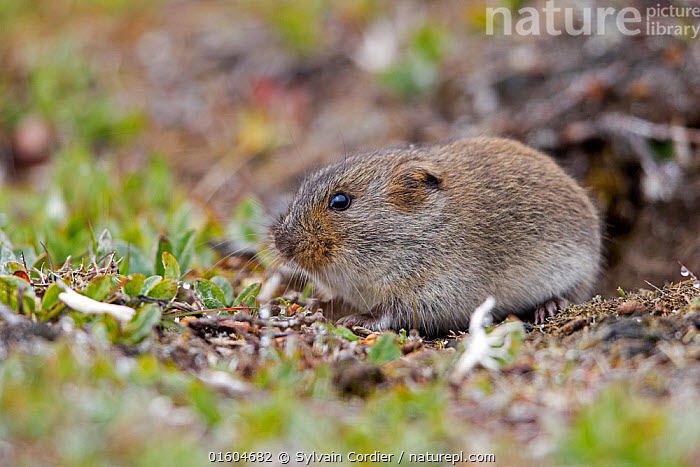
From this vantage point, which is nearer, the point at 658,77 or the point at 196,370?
the point at 196,370

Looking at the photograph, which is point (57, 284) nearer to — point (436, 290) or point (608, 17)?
point (436, 290)

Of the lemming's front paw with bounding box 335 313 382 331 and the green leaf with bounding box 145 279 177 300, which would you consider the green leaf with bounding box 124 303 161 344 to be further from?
the lemming's front paw with bounding box 335 313 382 331

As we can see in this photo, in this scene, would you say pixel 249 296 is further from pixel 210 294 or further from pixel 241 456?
pixel 241 456

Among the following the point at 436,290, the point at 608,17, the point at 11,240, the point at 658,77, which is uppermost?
the point at 608,17

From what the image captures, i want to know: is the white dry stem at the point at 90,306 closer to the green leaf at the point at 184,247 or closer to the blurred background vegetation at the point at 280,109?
the blurred background vegetation at the point at 280,109

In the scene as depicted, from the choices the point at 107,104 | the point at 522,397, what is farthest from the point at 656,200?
the point at 107,104
